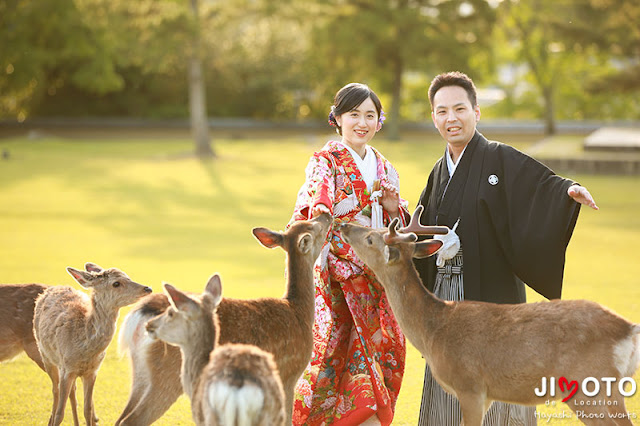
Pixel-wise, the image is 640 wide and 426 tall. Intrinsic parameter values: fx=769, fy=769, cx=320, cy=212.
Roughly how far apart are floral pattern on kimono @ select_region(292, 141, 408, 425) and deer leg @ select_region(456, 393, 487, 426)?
0.86 m

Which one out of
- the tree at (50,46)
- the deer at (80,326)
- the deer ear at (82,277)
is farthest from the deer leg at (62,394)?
the tree at (50,46)

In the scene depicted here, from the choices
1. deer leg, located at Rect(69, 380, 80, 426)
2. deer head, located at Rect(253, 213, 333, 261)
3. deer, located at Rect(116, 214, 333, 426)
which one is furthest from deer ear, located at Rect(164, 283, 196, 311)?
deer leg, located at Rect(69, 380, 80, 426)

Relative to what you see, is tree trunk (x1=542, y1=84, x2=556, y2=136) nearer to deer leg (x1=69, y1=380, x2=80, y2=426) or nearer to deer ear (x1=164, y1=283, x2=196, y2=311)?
deer leg (x1=69, y1=380, x2=80, y2=426)

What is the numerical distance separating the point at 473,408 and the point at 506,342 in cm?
36

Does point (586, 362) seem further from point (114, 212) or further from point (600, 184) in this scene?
point (600, 184)

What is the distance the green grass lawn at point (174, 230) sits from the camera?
6098mm

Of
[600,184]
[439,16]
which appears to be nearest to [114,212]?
[600,184]

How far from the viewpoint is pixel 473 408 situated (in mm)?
3781

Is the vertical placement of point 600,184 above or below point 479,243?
below

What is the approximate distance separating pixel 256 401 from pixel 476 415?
4.12 ft

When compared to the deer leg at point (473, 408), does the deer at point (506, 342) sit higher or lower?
higher

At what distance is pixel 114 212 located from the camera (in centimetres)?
1506

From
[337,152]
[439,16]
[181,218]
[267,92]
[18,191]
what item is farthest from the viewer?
[267,92]

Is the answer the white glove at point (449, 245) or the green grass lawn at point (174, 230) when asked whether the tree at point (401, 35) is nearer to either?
the green grass lawn at point (174, 230)
